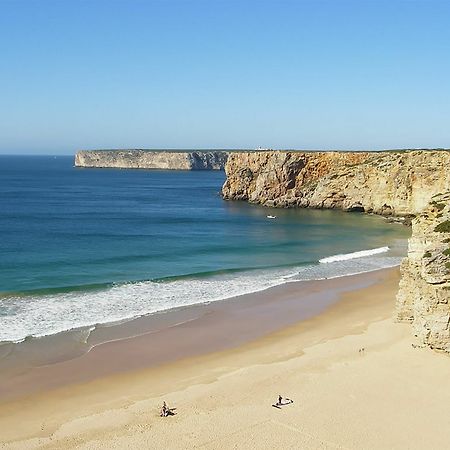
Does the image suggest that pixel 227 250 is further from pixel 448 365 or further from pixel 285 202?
pixel 285 202

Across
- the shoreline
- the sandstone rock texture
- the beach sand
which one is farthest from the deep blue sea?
the beach sand

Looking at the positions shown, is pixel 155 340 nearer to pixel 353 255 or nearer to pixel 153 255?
pixel 153 255

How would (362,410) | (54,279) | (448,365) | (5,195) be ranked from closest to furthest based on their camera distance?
(362,410) < (448,365) < (54,279) < (5,195)

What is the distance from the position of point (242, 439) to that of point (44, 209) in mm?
59722

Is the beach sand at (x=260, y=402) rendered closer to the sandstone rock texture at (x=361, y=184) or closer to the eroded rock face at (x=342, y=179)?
the sandstone rock texture at (x=361, y=184)

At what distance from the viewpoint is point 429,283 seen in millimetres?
20156

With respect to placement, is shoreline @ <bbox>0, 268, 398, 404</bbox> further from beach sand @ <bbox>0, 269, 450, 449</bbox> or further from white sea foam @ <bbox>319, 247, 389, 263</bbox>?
white sea foam @ <bbox>319, 247, 389, 263</bbox>

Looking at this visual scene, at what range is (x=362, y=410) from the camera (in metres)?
16.3

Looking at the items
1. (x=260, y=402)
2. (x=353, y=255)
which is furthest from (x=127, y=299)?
(x=353, y=255)

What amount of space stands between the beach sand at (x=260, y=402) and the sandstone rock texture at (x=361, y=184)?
5.04 metres

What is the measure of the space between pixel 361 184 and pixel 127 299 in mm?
47897

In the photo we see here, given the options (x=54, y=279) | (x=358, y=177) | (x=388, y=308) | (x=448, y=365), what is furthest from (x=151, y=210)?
(x=448, y=365)

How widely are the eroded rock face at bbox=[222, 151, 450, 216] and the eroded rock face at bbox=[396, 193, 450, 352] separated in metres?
37.4

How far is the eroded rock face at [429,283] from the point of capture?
1980cm
